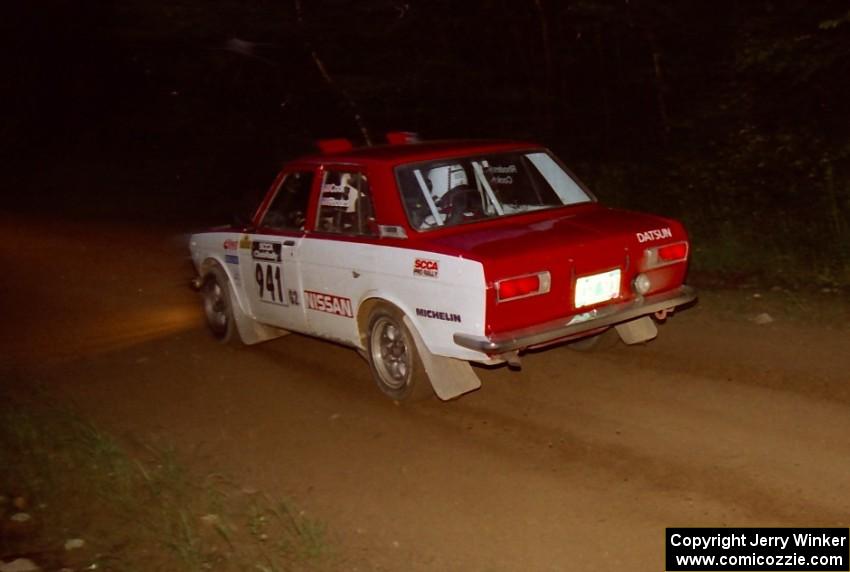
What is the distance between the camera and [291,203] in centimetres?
784

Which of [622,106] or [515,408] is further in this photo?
[622,106]

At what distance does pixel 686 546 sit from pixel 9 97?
1359 inches

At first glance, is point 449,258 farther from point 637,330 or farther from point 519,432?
point 637,330

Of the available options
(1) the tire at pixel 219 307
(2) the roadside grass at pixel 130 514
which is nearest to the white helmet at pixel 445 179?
(2) the roadside grass at pixel 130 514

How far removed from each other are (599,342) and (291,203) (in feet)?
8.60

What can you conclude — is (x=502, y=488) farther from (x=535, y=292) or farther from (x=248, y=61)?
(x=248, y=61)

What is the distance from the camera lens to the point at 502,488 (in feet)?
17.5

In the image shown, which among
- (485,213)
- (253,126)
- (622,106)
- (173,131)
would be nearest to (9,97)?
(173,131)

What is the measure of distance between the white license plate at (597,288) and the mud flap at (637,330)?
1.11m

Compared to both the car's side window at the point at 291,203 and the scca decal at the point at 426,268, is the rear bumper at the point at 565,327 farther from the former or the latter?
the car's side window at the point at 291,203

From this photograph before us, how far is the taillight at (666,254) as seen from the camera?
6.46 meters

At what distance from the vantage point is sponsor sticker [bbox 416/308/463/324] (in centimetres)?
602

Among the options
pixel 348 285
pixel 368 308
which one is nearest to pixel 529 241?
pixel 368 308

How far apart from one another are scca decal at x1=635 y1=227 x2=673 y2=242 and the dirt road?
1.02m
